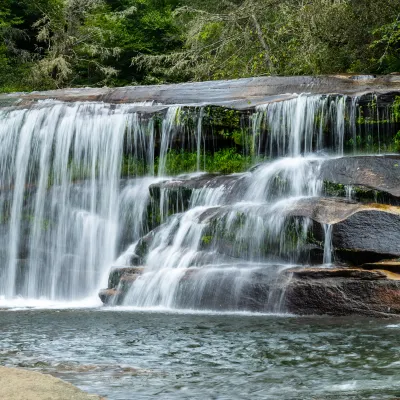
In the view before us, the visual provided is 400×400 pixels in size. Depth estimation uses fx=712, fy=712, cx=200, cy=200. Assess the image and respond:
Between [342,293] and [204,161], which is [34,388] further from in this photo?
[204,161]

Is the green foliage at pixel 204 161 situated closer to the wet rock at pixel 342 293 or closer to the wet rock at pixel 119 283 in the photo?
the wet rock at pixel 119 283

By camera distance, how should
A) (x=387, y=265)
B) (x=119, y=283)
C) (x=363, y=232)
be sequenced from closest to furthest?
(x=387, y=265)
(x=363, y=232)
(x=119, y=283)

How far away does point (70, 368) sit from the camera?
6883mm

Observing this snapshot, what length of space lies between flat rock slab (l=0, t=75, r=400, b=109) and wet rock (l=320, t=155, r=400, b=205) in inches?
113

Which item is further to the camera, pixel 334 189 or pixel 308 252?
pixel 334 189

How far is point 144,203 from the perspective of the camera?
1537 centimetres

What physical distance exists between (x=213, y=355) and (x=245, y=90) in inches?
441

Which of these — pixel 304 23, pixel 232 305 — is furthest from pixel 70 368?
pixel 304 23

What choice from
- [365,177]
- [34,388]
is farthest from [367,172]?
[34,388]

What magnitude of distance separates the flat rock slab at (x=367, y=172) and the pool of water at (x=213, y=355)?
3268 mm

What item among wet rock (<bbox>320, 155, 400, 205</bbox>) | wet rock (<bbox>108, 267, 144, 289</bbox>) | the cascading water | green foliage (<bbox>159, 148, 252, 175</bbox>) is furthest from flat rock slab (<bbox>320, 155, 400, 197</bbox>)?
wet rock (<bbox>108, 267, 144, 289</bbox>)

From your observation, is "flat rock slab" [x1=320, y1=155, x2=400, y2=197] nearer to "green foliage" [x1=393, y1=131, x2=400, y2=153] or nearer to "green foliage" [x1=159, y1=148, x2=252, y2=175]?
"green foliage" [x1=393, y1=131, x2=400, y2=153]

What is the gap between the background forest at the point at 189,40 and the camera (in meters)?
20.1

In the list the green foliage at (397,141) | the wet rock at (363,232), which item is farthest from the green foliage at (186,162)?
the wet rock at (363,232)
